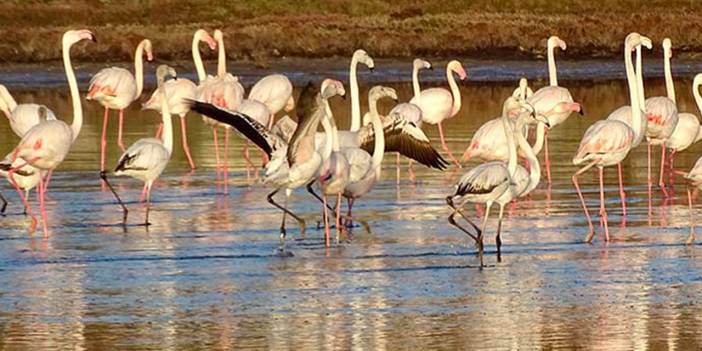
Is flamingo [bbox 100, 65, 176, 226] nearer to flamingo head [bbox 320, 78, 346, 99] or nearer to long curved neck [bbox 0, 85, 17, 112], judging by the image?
flamingo head [bbox 320, 78, 346, 99]

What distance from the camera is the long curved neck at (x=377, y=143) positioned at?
14758 mm

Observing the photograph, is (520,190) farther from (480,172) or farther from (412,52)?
(412,52)

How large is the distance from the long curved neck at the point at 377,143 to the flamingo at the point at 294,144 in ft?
2.46

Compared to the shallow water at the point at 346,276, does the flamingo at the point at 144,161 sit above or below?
above

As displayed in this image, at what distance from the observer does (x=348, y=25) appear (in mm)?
40969

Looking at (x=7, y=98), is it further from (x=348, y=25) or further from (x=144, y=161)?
(x=348, y=25)

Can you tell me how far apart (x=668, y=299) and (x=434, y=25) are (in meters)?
30.5

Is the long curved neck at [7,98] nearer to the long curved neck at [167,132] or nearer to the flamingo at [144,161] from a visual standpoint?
the long curved neck at [167,132]

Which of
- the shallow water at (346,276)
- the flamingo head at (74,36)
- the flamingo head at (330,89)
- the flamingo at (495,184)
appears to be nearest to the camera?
the shallow water at (346,276)

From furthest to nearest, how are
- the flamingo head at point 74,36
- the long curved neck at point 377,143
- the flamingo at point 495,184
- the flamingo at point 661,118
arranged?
→ the flamingo at point 661,118, the flamingo head at point 74,36, the long curved neck at point 377,143, the flamingo at point 495,184

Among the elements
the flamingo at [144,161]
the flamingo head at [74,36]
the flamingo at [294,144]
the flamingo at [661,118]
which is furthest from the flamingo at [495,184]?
the flamingo head at [74,36]

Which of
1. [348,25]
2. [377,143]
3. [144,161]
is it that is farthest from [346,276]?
[348,25]

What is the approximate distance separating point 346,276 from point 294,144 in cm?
176

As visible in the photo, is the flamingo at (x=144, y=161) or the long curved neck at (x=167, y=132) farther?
the long curved neck at (x=167, y=132)
